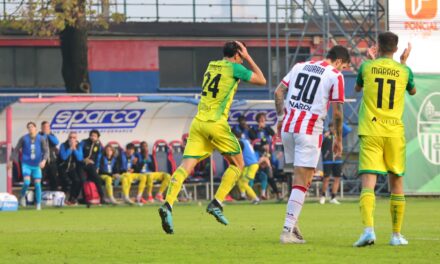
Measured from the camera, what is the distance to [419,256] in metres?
12.3

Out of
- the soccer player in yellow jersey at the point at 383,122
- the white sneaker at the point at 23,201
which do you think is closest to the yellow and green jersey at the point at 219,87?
the soccer player in yellow jersey at the point at 383,122

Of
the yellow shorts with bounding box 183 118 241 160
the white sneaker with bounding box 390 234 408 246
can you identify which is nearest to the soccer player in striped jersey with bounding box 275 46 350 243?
the white sneaker with bounding box 390 234 408 246

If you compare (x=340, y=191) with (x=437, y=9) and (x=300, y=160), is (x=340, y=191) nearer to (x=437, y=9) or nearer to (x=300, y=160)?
(x=437, y=9)

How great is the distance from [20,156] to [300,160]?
1682 cm

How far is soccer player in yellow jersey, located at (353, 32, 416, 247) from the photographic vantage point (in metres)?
13.6

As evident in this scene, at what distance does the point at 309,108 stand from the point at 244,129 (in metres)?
17.4

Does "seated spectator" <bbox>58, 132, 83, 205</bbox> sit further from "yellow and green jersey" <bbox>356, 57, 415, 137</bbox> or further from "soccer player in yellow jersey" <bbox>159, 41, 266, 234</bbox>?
"yellow and green jersey" <bbox>356, 57, 415, 137</bbox>

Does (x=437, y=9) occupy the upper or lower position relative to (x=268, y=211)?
upper

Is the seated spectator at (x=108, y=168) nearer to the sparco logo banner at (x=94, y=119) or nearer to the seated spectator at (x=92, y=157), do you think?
the seated spectator at (x=92, y=157)

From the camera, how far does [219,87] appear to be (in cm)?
1652

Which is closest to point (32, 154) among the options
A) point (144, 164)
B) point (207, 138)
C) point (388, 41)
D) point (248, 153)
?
point (144, 164)

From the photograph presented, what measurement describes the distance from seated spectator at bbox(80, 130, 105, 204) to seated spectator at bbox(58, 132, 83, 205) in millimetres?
127

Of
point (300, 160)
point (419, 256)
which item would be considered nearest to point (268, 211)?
point (300, 160)

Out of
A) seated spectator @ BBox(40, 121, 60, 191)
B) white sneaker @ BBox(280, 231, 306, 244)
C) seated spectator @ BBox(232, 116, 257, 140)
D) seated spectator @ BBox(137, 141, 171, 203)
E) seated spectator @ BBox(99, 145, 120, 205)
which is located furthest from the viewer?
seated spectator @ BBox(232, 116, 257, 140)
